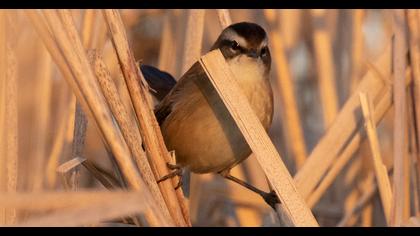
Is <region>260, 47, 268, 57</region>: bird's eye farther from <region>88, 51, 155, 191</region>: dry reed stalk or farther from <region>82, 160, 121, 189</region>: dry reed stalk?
<region>88, 51, 155, 191</region>: dry reed stalk

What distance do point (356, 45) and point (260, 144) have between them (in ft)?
4.93

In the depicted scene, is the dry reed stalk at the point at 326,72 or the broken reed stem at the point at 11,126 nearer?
the broken reed stem at the point at 11,126

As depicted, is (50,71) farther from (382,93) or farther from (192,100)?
(382,93)

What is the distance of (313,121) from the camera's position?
4.02 m

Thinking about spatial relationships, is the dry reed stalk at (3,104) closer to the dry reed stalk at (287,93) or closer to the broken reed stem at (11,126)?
the broken reed stem at (11,126)

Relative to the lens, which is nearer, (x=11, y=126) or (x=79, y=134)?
(x=11, y=126)

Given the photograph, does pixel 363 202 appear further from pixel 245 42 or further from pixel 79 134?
pixel 79 134

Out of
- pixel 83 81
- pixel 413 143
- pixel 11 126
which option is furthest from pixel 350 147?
pixel 83 81

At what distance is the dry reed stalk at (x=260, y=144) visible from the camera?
5.72ft

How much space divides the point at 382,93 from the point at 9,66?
4.47 feet

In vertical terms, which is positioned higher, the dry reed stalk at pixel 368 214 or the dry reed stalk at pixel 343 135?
the dry reed stalk at pixel 343 135

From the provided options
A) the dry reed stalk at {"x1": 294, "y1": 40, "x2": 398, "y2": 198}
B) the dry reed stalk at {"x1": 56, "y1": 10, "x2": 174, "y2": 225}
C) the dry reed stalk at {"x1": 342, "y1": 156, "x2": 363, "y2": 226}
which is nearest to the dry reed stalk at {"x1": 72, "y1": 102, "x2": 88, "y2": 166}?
the dry reed stalk at {"x1": 56, "y1": 10, "x2": 174, "y2": 225}

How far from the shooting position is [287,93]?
3176 mm

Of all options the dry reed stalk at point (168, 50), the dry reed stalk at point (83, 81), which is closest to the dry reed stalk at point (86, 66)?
the dry reed stalk at point (83, 81)
